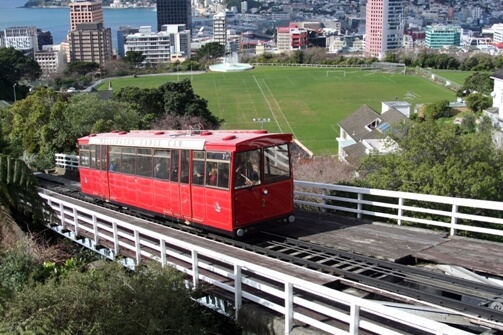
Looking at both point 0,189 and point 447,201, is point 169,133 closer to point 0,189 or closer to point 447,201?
point 0,189

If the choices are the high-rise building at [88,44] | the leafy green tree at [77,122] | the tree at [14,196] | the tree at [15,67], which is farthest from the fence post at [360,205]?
the high-rise building at [88,44]

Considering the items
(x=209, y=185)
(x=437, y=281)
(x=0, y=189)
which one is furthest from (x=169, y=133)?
(x=437, y=281)

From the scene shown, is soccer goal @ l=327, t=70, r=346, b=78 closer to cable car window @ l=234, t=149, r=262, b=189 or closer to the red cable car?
the red cable car

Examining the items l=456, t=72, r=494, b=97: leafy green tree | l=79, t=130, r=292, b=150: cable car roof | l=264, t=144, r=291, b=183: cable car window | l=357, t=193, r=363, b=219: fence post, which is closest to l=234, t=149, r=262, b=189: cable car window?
l=264, t=144, r=291, b=183: cable car window

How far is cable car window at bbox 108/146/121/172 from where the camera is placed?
16711mm

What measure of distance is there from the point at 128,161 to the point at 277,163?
4.82 m

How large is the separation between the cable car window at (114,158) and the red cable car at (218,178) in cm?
→ 130

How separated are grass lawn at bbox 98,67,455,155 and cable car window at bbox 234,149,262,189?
47837 mm

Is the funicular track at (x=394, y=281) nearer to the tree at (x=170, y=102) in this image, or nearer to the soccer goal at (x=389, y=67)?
the tree at (x=170, y=102)

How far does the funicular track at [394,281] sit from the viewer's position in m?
8.52

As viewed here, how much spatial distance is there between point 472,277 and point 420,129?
8.55 m

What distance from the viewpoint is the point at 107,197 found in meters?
17.7

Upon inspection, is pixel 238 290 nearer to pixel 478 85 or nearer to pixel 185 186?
pixel 185 186

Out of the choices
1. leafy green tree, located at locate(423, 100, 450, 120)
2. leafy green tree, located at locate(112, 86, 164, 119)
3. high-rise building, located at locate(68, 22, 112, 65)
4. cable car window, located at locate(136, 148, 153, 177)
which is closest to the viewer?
cable car window, located at locate(136, 148, 153, 177)
